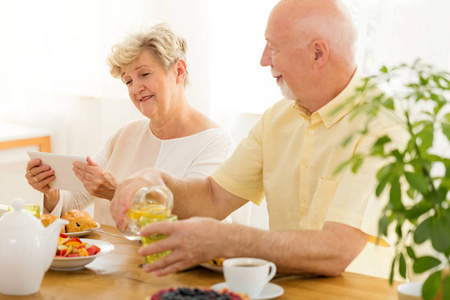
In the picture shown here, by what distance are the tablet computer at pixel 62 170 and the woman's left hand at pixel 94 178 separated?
18 mm

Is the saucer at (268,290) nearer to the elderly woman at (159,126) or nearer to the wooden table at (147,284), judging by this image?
the wooden table at (147,284)

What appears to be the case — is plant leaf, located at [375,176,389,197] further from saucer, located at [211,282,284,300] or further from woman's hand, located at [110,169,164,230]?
woman's hand, located at [110,169,164,230]

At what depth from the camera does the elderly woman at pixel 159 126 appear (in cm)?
249

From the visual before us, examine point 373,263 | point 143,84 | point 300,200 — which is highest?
point 143,84

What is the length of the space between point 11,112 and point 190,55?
65.8 inches

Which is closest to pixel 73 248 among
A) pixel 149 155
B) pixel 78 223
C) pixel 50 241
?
pixel 50 241

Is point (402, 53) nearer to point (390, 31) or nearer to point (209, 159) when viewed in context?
point (390, 31)

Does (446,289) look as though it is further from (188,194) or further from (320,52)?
(188,194)

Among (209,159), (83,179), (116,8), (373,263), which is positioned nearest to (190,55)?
(116,8)

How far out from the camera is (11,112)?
4391 mm

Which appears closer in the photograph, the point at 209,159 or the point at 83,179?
the point at 83,179

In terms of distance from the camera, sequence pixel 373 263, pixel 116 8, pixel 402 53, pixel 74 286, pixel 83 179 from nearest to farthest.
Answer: pixel 74 286 < pixel 373 263 < pixel 83 179 < pixel 402 53 < pixel 116 8

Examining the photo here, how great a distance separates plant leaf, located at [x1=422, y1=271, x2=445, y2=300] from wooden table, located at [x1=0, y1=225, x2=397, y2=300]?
42 cm

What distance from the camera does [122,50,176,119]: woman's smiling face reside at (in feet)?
8.31
